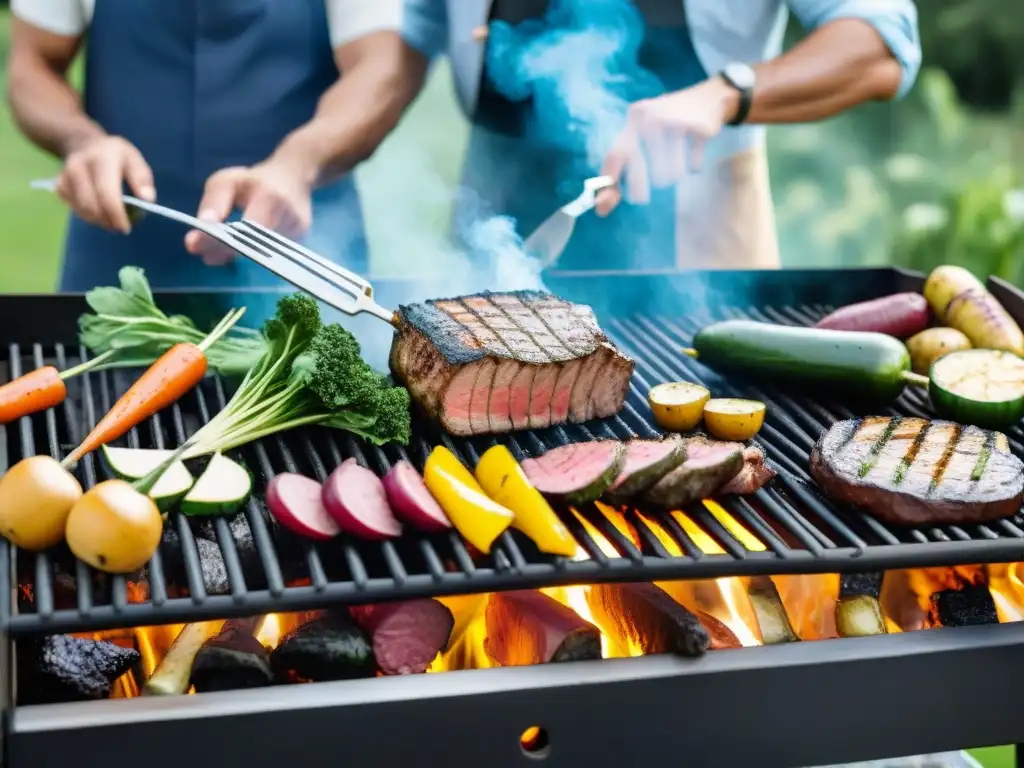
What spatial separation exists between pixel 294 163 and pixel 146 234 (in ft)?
3.55

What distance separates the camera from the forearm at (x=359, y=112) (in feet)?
16.8

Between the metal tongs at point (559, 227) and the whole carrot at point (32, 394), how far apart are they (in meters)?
1.85

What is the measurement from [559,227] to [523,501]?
68.7 inches

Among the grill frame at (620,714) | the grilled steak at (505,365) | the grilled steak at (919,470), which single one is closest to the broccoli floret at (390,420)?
the grilled steak at (505,365)

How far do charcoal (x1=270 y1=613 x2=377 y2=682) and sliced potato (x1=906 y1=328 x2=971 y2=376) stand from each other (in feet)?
8.36

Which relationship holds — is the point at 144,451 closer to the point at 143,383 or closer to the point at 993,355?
the point at 143,383

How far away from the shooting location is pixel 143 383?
342 cm

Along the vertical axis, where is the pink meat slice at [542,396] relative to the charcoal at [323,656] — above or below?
above

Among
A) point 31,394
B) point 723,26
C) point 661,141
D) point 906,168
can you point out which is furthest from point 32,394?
point 906,168

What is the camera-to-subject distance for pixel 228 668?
256cm

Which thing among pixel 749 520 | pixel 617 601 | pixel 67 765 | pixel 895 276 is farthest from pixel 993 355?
pixel 67 765

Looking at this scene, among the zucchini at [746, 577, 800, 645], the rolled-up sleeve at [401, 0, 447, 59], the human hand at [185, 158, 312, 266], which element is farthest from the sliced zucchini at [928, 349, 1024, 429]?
the rolled-up sleeve at [401, 0, 447, 59]

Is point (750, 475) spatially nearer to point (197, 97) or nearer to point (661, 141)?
point (661, 141)

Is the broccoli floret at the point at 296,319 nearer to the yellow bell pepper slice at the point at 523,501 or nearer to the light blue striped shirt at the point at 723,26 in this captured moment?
the yellow bell pepper slice at the point at 523,501
